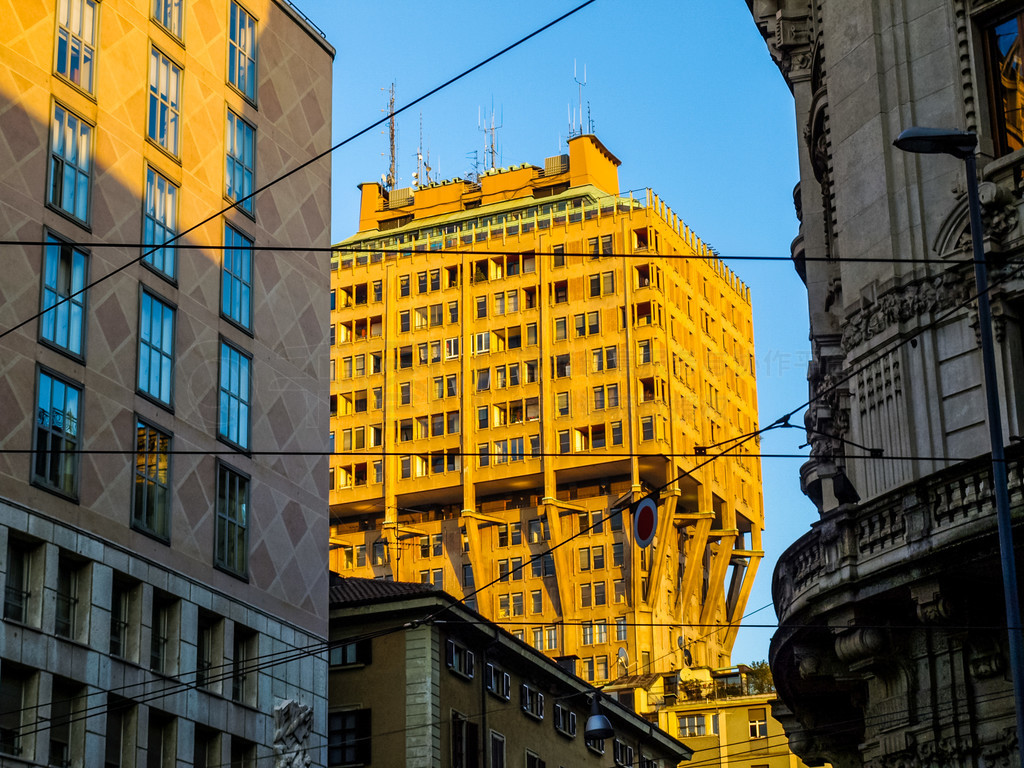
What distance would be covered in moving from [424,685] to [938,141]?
40166 millimetres

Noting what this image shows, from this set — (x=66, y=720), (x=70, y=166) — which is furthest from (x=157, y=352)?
(x=66, y=720)

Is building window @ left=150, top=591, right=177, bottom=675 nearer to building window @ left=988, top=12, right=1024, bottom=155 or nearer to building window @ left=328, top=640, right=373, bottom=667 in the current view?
building window @ left=328, top=640, right=373, bottom=667

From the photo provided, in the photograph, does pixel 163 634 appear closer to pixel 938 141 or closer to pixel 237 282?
pixel 237 282

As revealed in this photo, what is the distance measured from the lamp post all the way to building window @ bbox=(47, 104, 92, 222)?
29.9m

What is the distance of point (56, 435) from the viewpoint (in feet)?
155

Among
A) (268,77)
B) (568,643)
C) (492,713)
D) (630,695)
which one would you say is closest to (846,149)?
(268,77)

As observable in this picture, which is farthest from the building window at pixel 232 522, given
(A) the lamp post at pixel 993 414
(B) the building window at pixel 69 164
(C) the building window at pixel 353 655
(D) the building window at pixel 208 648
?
(A) the lamp post at pixel 993 414

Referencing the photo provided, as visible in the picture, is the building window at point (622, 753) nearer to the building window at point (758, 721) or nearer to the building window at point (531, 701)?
the building window at point (531, 701)

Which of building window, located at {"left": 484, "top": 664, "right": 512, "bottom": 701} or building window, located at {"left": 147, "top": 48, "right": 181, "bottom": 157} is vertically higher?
building window, located at {"left": 147, "top": 48, "right": 181, "bottom": 157}

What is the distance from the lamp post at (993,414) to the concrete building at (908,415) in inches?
156

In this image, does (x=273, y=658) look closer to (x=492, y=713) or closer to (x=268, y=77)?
(x=492, y=713)

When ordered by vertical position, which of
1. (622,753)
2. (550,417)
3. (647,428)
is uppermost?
(550,417)

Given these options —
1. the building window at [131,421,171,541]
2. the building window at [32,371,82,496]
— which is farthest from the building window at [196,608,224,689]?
the building window at [32,371,82,496]

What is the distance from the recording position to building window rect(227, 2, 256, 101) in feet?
194
